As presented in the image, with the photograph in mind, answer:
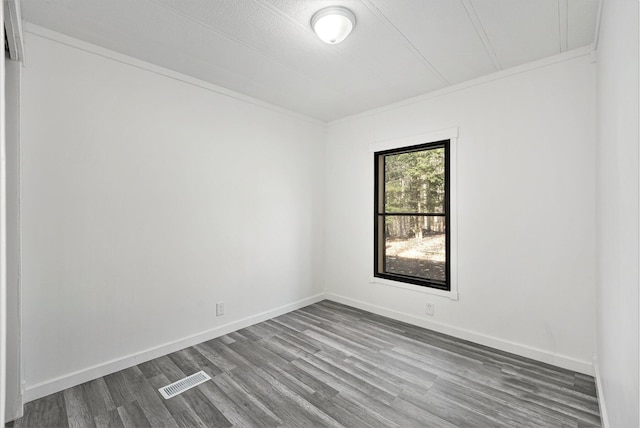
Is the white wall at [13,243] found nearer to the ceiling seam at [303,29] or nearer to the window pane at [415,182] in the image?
the ceiling seam at [303,29]

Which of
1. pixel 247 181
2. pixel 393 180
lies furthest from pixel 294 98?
pixel 393 180

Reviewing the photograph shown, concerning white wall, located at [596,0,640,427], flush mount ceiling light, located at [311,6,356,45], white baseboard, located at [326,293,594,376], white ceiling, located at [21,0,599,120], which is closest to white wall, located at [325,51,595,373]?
white baseboard, located at [326,293,594,376]

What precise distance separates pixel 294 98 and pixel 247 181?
1071 mm

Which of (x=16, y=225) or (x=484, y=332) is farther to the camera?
(x=484, y=332)

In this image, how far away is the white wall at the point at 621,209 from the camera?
1061 millimetres

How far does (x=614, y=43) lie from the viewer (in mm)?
1484

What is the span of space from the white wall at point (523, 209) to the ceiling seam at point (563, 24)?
153 mm

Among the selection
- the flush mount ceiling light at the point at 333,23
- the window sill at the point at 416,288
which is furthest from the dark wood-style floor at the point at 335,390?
the flush mount ceiling light at the point at 333,23

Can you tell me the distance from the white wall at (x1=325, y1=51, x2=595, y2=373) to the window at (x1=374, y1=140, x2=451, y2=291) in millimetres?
192

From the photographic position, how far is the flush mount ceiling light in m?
2.02

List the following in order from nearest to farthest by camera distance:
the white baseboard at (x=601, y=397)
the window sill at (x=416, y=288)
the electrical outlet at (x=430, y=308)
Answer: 1. the white baseboard at (x=601, y=397)
2. the window sill at (x=416, y=288)
3. the electrical outlet at (x=430, y=308)

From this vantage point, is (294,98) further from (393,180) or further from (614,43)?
(614,43)

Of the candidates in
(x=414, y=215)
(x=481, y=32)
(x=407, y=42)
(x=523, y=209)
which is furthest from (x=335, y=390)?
(x=481, y=32)

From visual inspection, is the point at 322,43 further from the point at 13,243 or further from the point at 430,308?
the point at 430,308
